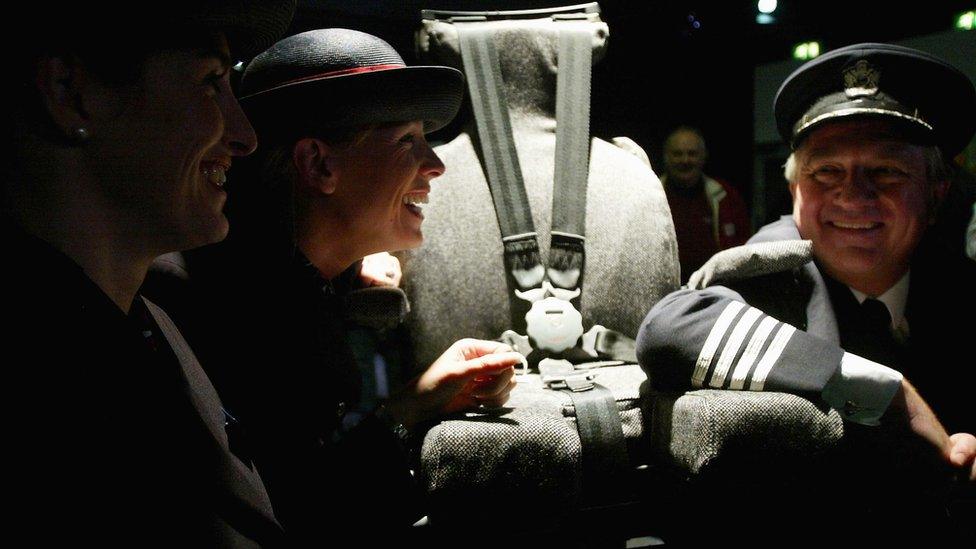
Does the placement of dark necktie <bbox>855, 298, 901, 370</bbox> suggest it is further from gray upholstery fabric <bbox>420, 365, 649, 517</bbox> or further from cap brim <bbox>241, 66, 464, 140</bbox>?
cap brim <bbox>241, 66, 464, 140</bbox>

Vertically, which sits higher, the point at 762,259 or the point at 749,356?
the point at 762,259

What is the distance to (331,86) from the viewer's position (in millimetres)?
1430

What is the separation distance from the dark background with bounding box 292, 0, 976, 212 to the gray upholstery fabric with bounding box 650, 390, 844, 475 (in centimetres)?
114

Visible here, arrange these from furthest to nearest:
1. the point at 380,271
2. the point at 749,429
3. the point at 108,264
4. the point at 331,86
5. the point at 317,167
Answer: the point at 380,271
the point at 317,167
the point at 331,86
the point at 749,429
the point at 108,264

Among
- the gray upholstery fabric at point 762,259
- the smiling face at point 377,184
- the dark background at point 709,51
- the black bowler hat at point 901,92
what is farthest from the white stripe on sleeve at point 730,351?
the dark background at point 709,51

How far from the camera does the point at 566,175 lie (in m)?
1.76

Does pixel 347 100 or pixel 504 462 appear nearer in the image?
pixel 504 462

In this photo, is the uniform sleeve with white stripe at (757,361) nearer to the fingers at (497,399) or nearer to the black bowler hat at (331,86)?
the fingers at (497,399)

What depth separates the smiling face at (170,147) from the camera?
0.86m

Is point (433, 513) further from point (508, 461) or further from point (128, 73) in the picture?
point (128, 73)

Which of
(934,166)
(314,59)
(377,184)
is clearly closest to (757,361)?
(934,166)

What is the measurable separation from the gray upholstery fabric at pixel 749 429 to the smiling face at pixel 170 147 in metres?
0.82

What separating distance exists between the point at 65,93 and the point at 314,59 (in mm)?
709

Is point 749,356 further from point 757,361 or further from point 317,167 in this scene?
point 317,167
